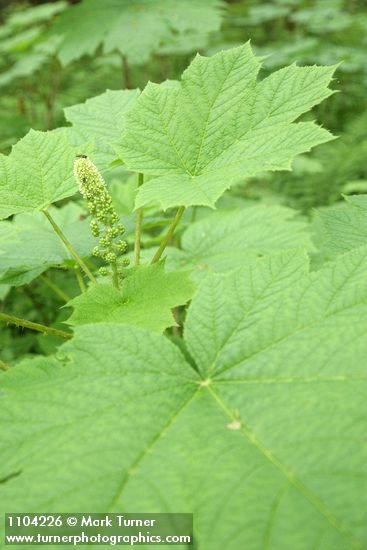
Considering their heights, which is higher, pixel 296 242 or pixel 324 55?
pixel 324 55

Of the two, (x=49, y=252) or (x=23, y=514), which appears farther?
(x=49, y=252)

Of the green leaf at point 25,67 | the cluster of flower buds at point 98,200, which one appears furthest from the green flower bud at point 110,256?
the green leaf at point 25,67

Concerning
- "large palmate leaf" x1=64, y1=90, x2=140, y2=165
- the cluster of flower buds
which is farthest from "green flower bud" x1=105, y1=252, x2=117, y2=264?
"large palmate leaf" x1=64, y1=90, x2=140, y2=165

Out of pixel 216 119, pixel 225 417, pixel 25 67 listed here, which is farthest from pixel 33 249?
pixel 25 67

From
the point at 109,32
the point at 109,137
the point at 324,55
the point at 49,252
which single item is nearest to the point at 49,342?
the point at 49,252

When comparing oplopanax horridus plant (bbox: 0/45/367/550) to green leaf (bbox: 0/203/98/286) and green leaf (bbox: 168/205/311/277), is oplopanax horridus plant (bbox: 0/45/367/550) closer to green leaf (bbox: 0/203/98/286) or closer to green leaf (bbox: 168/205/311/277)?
green leaf (bbox: 0/203/98/286)

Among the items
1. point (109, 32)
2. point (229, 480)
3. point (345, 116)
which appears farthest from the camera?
point (345, 116)

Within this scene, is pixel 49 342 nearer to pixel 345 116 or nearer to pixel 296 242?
pixel 296 242

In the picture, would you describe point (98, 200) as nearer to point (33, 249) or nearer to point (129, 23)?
point (33, 249)
